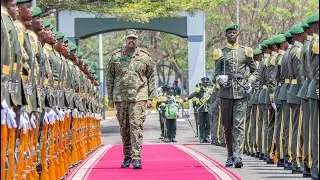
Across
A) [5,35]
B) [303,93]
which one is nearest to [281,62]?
[303,93]

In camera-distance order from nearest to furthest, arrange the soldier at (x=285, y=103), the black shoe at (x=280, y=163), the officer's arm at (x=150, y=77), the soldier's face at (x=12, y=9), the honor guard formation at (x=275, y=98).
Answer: the soldier's face at (x=12, y=9), the honor guard formation at (x=275, y=98), the soldier at (x=285, y=103), the officer's arm at (x=150, y=77), the black shoe at (x=280, y=163)

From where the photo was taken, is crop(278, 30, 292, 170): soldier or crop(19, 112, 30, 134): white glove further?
crop(278, 30, 292, 170): soldier

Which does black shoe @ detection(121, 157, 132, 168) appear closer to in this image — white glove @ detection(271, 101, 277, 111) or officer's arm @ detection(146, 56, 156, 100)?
officer's arm @ detection(146, 56, 156, 100)

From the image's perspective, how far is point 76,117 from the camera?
62.2ft

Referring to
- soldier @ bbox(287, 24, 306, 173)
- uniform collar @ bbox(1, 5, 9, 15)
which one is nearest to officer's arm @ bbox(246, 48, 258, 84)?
soldier @ bbox(287, 24, 306, 173)

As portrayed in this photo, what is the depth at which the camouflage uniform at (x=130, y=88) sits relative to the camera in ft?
56.2

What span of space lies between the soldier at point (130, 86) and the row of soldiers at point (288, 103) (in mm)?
A: 2130

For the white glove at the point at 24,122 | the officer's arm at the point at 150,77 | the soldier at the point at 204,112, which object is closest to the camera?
the white glove at the point at 24,122

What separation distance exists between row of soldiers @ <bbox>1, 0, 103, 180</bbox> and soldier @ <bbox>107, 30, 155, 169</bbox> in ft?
2.68

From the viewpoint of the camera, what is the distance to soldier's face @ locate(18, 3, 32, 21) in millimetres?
12445

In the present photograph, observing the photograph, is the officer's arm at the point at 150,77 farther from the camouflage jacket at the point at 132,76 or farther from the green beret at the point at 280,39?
the green beret at the point at 280,39

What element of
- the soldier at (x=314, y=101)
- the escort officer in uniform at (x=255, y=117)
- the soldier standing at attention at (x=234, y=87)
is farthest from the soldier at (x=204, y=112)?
the soldier at (x=314, y=101)

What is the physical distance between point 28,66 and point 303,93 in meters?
3.64

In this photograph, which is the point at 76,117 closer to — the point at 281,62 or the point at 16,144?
the point at 281,62
